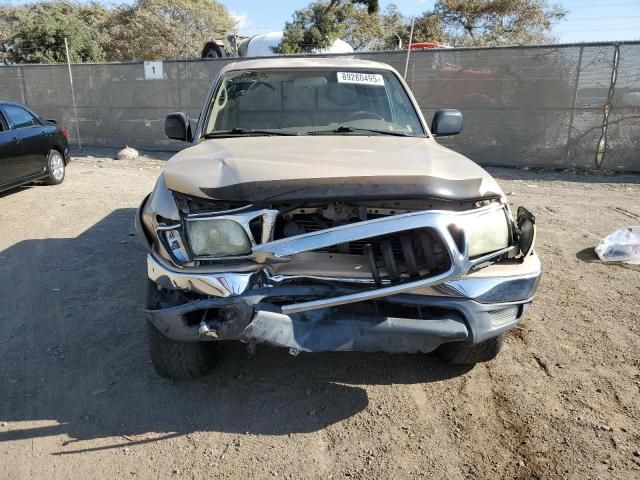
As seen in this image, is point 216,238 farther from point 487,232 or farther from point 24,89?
point 24,89

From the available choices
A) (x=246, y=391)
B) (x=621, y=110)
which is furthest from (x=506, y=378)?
(x=621, y=110)

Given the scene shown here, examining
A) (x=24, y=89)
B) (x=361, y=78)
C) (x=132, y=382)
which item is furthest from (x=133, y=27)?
(x=132, y=382)

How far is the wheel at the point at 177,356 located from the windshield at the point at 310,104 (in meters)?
1.68

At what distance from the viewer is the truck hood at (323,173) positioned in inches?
94.9

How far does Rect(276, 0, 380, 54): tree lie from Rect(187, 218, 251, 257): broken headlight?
15.1 m

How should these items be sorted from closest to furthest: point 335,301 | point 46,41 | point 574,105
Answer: point 335,301, point 574,105, point 46,41

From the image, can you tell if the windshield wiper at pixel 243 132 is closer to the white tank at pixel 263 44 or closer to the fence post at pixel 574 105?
the fence post at pixel 574 105

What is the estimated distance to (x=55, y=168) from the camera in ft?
28.9

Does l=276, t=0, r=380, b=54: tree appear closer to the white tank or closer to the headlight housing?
the white tank

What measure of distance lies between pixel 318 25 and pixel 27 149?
16.0m

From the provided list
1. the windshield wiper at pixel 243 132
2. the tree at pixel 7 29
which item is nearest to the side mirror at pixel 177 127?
the windshield wiper at pixel 243 132

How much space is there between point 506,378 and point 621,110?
820 centimetres

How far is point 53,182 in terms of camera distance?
8.83 meters

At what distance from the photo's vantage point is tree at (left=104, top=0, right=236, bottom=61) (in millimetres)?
28328
